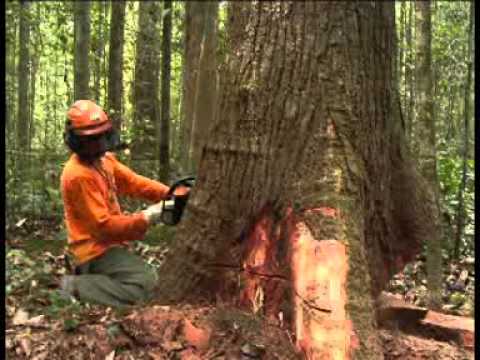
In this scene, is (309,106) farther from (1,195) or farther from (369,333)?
(1,195)

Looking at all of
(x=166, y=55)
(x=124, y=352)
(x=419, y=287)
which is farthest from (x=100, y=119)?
(x=166, y=55)

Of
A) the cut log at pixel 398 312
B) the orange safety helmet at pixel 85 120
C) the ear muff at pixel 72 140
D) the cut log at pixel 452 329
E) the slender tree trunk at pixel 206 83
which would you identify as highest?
the slender tree trunk at pixel 206 83

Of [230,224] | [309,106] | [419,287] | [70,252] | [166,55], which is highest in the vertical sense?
[166,55]

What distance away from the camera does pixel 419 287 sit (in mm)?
7047

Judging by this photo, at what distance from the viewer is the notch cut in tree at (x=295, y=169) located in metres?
3.36

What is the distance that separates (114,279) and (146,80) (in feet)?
22.9

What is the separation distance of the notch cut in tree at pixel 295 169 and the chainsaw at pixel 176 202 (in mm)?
514

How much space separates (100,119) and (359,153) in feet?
5.87

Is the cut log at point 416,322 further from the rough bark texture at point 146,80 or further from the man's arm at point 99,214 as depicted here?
the rough bark texture at point 146,80

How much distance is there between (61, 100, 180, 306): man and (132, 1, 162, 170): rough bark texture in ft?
17.4

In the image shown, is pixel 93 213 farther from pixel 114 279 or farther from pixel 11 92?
pixel 11 92

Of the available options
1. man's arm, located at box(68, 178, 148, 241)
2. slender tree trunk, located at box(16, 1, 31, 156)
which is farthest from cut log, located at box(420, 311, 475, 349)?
slender tree trunk, located at box(16, 1, 31, 156)

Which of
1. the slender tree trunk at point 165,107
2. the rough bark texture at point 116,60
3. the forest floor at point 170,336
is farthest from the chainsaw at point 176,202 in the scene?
the rough bark texture at point 116,60

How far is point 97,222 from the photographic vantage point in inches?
176
